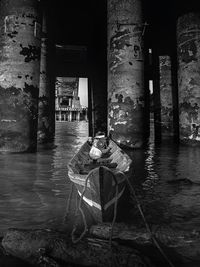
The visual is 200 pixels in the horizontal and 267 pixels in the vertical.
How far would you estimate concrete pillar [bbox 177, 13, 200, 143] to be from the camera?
14.2 m

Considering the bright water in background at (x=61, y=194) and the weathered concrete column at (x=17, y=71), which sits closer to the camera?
the bright water in background at (x=61, y=194)

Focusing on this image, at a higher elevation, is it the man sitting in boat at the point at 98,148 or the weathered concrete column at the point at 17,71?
the weathered concrete column at the point at 17,71

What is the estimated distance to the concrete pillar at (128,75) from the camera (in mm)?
12086

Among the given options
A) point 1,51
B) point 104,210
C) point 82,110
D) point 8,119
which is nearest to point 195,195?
point 104,210

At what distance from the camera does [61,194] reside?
5.54 meters

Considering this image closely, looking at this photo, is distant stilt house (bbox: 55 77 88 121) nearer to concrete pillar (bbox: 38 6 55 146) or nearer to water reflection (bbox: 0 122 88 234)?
concrete pillar (bbox: 38 6 55 146)

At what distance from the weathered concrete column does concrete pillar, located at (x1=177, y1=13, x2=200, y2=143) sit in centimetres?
774

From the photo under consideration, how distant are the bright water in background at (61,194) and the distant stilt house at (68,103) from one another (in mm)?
71920

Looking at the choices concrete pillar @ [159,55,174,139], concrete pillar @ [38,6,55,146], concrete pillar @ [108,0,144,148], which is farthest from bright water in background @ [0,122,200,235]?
concrete pillar @ [159,55,174,139]

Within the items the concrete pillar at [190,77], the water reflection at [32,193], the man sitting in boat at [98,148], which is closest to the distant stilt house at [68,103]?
the concrete pillar at [190,77]

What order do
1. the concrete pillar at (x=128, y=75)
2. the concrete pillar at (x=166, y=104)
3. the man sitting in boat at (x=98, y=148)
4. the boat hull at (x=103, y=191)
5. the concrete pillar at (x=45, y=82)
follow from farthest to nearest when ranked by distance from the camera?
1. the concrete pillar at (x=166, y=104)
2. the concrete pillar at (x=45, y=82)
3. the concrete pillar at (x=128, y=75)
4. the man sitting in boat at (x=98, y=148)
5. the boat hull at (x=103, y=191)

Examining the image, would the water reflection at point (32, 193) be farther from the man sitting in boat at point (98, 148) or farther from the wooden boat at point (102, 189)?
the man sitting in boat at point (98, 148)

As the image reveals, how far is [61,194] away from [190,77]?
1097 centimetres

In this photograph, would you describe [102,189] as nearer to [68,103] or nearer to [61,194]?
[61,194]
